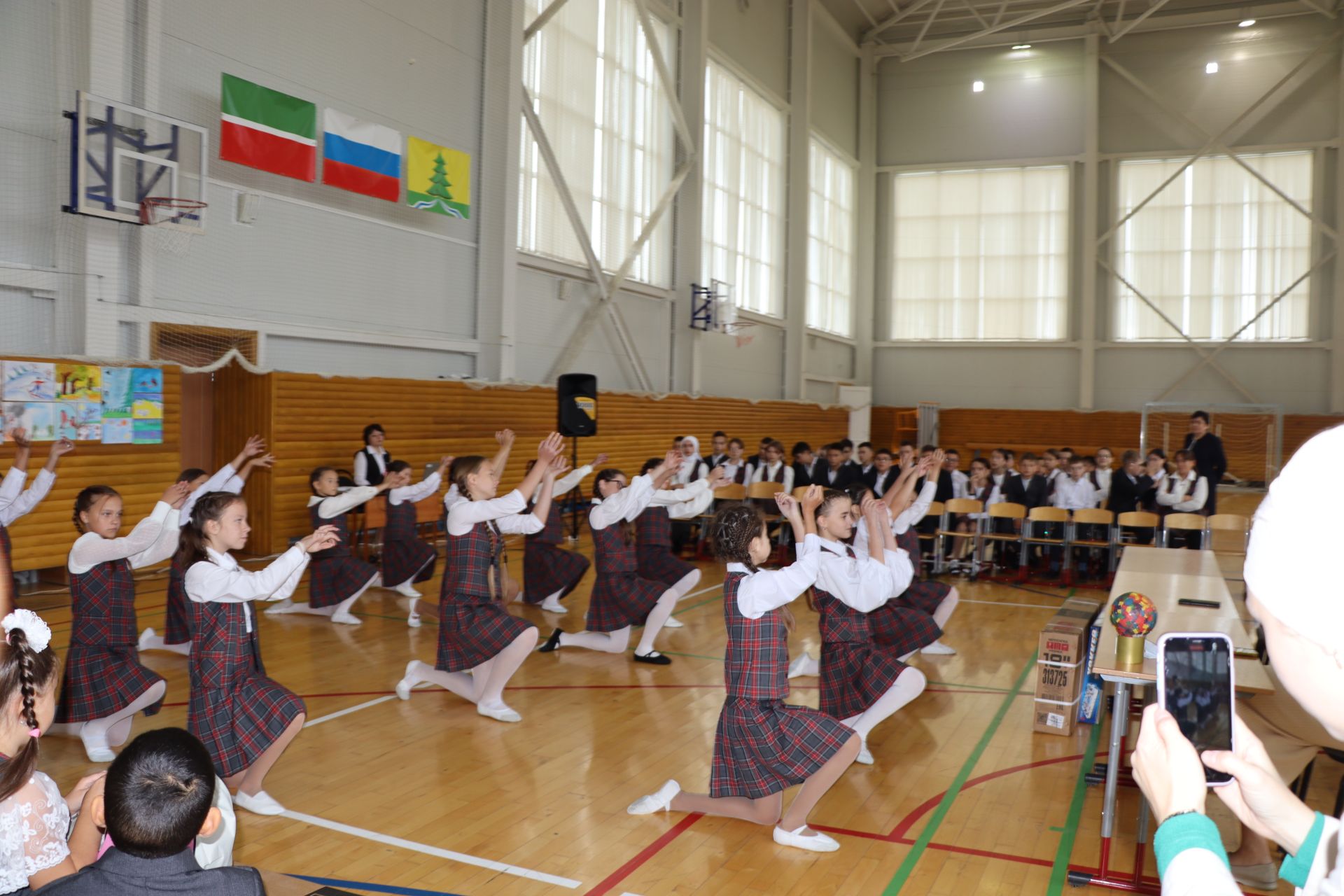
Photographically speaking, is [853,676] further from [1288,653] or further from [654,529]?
[1288,653]

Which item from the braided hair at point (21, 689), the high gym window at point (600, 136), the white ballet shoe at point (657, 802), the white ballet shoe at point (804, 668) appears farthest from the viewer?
the high gym window at point (600, 136)

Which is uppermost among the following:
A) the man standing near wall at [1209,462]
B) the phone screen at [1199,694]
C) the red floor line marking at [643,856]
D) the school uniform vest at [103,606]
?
the man standing near wall at [1209,462]

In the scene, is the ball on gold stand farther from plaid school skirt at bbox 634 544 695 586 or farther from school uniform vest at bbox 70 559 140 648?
school uniform vest at bbox 70 559 140 648

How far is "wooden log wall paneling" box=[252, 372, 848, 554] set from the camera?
33.8 ft

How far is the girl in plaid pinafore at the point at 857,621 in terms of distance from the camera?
4.76 meters

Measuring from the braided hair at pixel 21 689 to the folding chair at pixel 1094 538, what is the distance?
10.5m

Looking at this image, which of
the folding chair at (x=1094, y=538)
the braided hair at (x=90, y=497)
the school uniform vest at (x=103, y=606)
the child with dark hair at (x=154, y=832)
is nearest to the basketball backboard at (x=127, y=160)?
the braided hair at (x=90, y=497)

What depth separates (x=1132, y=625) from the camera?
157 inches

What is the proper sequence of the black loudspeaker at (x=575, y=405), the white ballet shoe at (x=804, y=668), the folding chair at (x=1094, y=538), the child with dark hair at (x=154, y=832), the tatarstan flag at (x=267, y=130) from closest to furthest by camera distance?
the child with dark hair at (x=154, y=832) < the white ballet shoe at (x=804, y=668) < the tatarstan flag at (x=267, y=130) < the folding chair at (x=1094, y=538) < the black loudspeaker at (x=575, y=405)

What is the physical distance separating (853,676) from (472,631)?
213 centimetres

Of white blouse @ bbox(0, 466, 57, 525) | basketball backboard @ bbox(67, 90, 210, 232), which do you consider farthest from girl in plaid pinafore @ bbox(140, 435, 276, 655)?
basketball backboard @ bbox(67, 90, 210, 232)

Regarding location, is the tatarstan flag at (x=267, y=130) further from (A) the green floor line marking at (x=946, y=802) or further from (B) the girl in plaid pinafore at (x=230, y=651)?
(A) the green floor line marking at (x=946, y=802)

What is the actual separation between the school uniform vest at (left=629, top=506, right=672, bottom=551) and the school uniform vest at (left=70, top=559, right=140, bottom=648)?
13.0ft

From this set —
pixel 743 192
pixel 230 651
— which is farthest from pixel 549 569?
pixel 743 192
